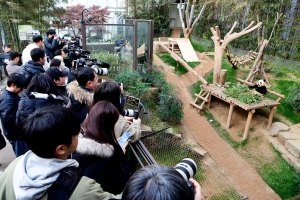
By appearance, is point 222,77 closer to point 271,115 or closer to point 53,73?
point 271,115

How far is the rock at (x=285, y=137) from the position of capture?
5313 millimetres

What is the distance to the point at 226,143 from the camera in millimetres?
5785

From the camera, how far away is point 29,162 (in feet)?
3.18

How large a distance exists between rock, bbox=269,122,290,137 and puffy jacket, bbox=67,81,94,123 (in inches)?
200

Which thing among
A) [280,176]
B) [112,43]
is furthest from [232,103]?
[112,43]

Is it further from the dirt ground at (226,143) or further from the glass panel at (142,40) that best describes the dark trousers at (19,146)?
the glass panel at (142,40)

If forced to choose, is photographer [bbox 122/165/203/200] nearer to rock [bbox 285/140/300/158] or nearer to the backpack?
the backpack

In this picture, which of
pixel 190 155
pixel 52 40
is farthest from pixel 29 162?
pixel 52 40

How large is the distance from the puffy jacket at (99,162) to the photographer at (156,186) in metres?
0.54

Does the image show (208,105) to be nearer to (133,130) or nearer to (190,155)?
(190,155)

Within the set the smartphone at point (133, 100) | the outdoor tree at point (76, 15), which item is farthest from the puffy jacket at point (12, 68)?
the outdoor tree at point (76, 15)

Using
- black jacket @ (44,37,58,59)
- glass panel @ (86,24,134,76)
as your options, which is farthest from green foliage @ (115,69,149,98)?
black jacket @ (44,37,58,59)

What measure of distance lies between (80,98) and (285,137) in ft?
16.7

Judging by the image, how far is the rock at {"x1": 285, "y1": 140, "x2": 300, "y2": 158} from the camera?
4.98 metres
